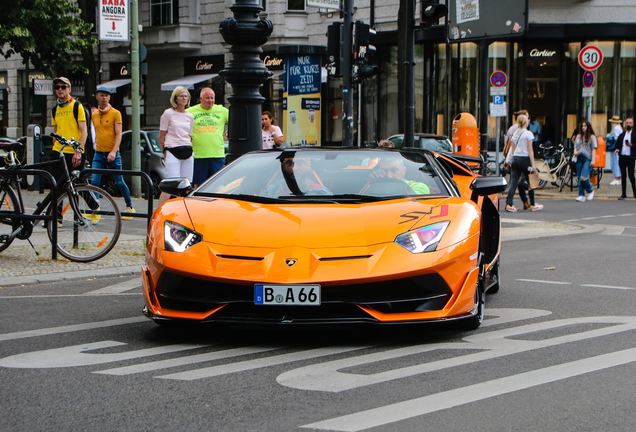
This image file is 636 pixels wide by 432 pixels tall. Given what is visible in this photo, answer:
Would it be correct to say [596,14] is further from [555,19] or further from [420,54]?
[420,54]

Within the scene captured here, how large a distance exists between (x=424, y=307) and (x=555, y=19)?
2650cm

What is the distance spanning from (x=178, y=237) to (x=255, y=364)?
103cm

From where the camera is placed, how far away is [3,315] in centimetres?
611

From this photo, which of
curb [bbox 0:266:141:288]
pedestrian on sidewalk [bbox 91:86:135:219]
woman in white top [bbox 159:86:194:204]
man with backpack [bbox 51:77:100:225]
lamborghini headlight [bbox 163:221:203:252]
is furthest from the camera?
pedestrian on sidewalk [bbox 91:86:135:219]

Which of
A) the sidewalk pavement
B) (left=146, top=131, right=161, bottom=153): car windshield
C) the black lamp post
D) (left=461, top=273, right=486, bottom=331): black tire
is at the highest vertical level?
the black lamp post

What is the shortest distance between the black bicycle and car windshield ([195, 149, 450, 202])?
293 centimetres

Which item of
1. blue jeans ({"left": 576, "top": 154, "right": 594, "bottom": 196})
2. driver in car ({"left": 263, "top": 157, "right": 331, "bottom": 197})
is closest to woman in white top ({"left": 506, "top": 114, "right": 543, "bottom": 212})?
blue jeans ({"left": 576, "top": 154, "right": 594, "bottom": 196})

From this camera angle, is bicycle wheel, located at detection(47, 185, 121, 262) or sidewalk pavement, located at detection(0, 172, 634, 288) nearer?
sidewalk pavement, located at detection(0, 172, 634, 288)

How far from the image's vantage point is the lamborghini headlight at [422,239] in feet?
16.3

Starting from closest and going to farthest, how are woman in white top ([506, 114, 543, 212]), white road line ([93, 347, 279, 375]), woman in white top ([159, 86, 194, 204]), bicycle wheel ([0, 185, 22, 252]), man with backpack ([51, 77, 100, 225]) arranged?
white road line ([93, 347, 279, 375])
bicycle wheel ([0, 185, 22, 252])
woman in white top ([159, 86, 194, 204])
man with backpack ([51, 77, 100, 225])
woman in white top ([506, 114, 543, 212])

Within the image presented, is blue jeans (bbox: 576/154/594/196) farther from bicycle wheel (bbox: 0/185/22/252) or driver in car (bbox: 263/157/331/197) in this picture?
driver in car (bbox: 263/157/331/197)

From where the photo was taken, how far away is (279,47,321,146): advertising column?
71.4 feet

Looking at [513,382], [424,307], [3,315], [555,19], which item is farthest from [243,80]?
[555,19]

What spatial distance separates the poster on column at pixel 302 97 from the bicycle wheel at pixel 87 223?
12.8 m
